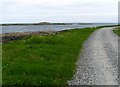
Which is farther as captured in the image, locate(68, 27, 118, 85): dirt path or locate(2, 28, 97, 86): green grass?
locate(68, 27, 118, 85): dirt path

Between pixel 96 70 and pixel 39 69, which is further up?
pixel 39 69

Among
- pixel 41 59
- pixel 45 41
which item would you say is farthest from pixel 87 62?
pixel 45 41

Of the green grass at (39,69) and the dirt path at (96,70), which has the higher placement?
the green grass at (39,69)

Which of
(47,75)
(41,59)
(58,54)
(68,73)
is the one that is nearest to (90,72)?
(68,73)

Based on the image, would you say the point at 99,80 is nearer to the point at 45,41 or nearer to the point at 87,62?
the point at 87,62

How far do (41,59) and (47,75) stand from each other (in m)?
5.13

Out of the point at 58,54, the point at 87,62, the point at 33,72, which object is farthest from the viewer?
the point at 58,54

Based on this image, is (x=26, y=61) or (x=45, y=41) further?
(x=45, y=41)

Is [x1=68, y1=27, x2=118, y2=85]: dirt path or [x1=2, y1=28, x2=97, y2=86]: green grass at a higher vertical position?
[x1=2, y1=28, x2=97, y2=86]: green grass

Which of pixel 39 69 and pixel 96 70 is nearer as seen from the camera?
pixel 39 69

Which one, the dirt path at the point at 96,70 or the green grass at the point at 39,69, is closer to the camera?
the green grass at the point at 39,69

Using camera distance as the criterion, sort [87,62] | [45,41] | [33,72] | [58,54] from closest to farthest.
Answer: [33,72], [87,62], [58,54], [45,41]

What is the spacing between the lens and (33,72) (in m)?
18.3

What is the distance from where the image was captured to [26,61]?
2188 centimetres
